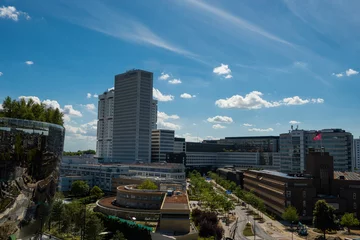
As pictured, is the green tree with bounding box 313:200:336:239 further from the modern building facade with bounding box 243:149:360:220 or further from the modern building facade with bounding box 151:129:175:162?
the modern building facade with bounding box 151:129:175:162

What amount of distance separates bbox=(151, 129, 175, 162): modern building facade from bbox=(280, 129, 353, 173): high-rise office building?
218 feet

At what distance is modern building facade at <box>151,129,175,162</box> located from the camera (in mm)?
188250

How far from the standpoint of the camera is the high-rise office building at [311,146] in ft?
466

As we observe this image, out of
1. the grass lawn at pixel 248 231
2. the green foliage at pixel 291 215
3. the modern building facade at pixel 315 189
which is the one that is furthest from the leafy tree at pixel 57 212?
the modern building facade at pixel 315 189

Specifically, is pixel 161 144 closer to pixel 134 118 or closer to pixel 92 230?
pixel 134 118

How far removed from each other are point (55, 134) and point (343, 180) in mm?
73506

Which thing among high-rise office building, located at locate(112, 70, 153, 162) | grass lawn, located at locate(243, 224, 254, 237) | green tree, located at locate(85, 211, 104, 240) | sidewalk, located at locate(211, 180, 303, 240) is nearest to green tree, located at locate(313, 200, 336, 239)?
sidewalk, located at locate(211, 180, 303, 240)

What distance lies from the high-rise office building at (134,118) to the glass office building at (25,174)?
6131 inches

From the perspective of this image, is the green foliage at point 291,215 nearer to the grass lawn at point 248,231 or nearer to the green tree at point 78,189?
the grass lawn at point 248,231

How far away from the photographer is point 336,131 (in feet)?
475

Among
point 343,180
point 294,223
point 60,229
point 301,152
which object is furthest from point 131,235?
point 301,152

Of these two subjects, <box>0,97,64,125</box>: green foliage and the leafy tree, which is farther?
the leafy tree

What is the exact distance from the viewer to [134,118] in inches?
7249

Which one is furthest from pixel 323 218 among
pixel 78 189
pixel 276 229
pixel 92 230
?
pixel 78 189
